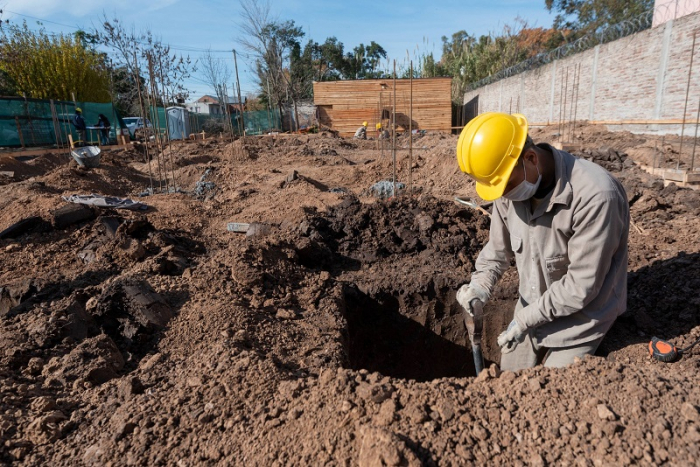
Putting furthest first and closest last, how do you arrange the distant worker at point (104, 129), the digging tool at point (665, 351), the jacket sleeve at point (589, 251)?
the distant worker at point (104, 129) < the digging tool at point (665, 351) < the jacket sleeve at point (589, 251)

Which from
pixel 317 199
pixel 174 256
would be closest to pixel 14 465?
pixel 174 256

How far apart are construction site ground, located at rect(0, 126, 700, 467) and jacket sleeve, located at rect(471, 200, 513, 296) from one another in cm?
72

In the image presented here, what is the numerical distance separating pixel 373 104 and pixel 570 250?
2501 cm

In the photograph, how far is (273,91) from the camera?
1351 inches

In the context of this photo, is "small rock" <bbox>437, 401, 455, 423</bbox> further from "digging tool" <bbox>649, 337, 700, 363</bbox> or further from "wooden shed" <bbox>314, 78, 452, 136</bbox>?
"wooden shed" <bbox>314, 78, 452, 136</bbox>

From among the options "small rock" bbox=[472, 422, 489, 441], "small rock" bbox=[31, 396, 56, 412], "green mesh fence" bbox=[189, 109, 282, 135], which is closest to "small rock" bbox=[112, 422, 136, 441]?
"small rock" bbox=[31, 396, 56, 412]

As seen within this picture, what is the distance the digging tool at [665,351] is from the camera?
8.64ft

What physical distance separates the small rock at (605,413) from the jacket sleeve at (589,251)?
625mm

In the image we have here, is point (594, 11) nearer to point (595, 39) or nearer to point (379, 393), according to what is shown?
point (595, 39)

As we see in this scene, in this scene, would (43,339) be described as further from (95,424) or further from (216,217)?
(216,217)

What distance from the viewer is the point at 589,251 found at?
87.6 inches

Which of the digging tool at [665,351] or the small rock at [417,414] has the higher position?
the small rock at [417,414]

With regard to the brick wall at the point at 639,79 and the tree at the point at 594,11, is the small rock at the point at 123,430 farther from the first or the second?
the tree at the point at 594,11

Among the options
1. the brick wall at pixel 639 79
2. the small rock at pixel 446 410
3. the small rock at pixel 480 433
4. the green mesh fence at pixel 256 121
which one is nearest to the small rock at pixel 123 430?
the small rock at pixel 446 410
